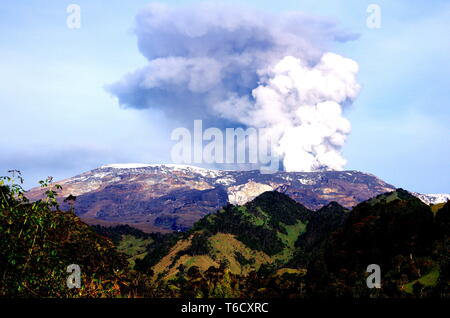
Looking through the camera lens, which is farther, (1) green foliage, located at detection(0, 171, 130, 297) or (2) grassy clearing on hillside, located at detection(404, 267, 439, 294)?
(2) grassy clearing on hillside, located at detection(404, 267, 439, 294)

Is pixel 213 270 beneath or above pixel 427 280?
beneath

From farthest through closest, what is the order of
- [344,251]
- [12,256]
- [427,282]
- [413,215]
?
[344,251], [413,215], [427,282], [12,256]

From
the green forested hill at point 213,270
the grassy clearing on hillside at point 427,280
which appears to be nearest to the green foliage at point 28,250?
the green forested hill at point 213,270

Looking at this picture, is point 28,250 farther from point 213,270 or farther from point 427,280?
point 213,270

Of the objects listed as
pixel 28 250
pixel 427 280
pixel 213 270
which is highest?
pixel 28 250

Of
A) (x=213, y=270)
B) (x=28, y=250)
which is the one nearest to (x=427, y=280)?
(x=213, y=270)

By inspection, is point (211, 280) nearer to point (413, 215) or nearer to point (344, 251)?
point (344, 251)

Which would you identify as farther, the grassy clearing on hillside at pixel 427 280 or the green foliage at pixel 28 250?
the grassy clearing on hillside at pixel 427 280

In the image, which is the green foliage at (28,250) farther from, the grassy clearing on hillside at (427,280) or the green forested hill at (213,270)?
the grassy clearing on hillside at (427,280)

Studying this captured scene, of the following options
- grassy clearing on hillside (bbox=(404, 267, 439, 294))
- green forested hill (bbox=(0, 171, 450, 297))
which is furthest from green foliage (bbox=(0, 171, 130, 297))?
grassy clearing on hillside (bbox=(404, 267, 439, 294))

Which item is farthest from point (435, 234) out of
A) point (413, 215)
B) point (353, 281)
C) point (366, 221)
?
point (366, 221)

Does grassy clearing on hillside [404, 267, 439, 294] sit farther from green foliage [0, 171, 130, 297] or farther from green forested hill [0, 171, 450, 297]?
green foliage [0, 171, 130, 297]
